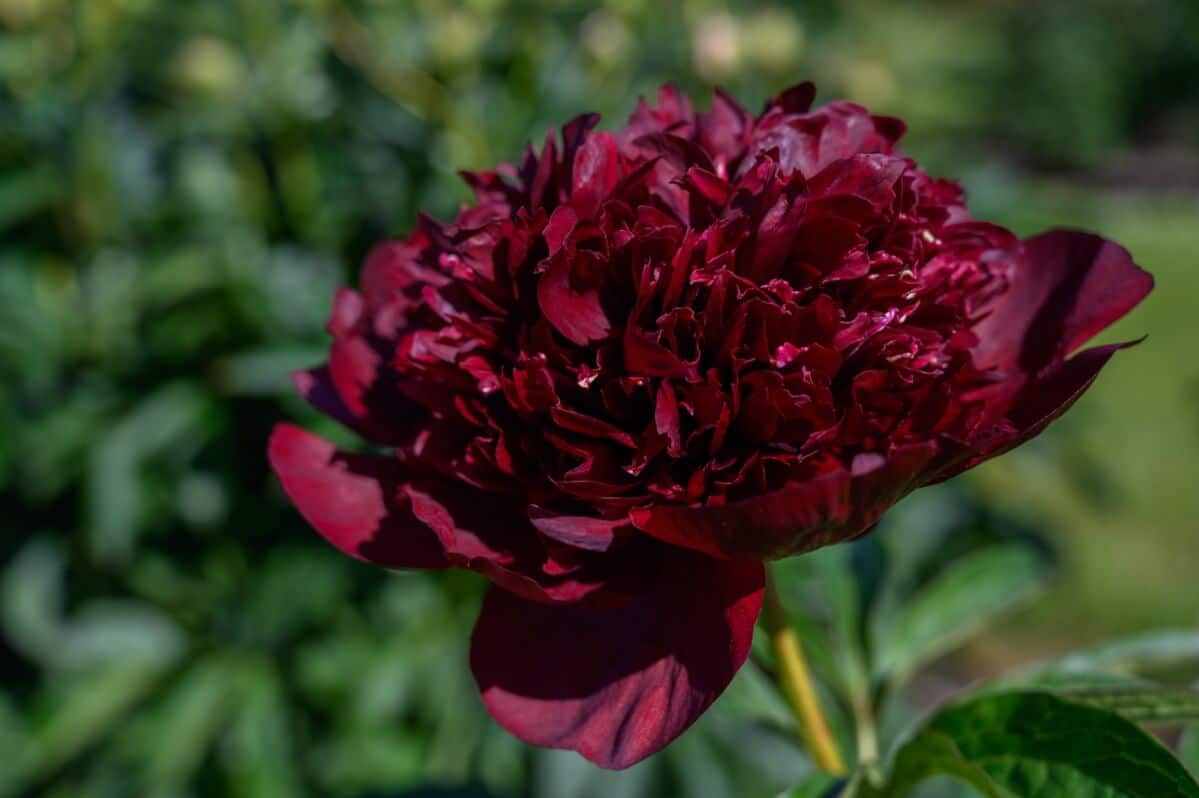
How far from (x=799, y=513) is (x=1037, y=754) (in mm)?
203

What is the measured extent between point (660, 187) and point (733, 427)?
13 centimetres

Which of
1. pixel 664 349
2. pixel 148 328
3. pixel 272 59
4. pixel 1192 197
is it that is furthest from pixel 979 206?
pixel 1192 197

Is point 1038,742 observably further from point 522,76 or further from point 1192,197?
point 1192,197

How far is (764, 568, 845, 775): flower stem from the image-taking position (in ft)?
2.22

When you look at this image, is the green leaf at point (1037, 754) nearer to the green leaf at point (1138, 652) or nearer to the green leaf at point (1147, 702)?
the green leaf at point (1147, 702)

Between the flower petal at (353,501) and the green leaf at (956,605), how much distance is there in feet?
1.35

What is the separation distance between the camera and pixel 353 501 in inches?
26.0

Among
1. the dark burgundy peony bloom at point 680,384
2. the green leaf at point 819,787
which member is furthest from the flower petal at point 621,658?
the green leaf at point 819,787

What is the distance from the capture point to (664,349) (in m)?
0.56

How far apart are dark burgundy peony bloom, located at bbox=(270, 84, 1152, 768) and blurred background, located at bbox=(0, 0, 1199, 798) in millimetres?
832

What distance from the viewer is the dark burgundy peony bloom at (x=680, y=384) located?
56cm

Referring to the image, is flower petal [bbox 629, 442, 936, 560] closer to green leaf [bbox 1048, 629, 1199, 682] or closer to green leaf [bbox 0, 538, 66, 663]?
green leaf [bbox 1048, 629, 1199, 682]

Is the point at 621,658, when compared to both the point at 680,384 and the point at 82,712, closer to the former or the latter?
the point at 680,384

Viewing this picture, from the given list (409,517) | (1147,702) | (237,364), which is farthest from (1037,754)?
(237,364)
